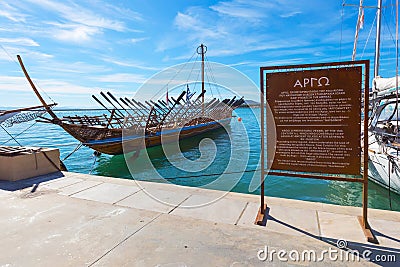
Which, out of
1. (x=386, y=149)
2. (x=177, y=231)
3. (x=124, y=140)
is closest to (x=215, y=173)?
(x=386, y=149)

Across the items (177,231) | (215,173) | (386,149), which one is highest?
(386,149)

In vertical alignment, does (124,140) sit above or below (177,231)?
above

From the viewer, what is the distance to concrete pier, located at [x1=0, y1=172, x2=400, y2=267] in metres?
2.59

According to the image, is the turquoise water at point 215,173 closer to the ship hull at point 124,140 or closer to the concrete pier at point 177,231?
the ship hull at point 124,140

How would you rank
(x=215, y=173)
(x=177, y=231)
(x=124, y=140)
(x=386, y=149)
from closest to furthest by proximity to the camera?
1. (x=177, y=231)
2. (x=386, y=149)
3. (x=215, y=173)
4. (x=124, y=140)

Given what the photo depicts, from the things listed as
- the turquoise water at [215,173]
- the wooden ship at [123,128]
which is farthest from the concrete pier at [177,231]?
the wooden ship at [123,128]

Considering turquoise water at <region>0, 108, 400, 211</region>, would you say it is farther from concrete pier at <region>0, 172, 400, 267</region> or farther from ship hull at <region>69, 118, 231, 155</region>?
concrete pier at <region>0, 172, 400, 267</region>

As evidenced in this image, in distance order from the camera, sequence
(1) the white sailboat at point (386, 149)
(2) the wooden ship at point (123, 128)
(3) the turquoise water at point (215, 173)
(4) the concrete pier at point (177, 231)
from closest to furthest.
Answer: (4) the concrete pier at point (177, 231) → (1) the white sailboat at point (386, 149) → (3) the turquoise water at point (215, 173) → (2) the wooden ship at point (123, 128)

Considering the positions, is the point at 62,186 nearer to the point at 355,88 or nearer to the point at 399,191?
the point at 355,88

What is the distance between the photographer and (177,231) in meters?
3.17

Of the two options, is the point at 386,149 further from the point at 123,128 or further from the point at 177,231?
the point at 123,128

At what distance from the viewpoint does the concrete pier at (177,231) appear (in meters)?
2.59

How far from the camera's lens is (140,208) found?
3.95 meters

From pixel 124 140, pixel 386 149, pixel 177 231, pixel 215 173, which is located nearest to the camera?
pixel 177 231
